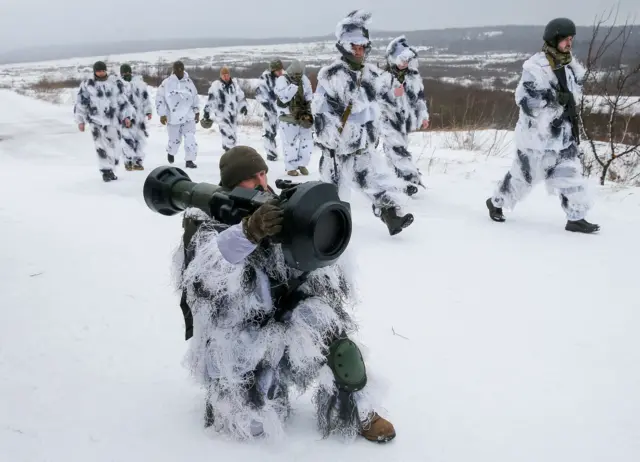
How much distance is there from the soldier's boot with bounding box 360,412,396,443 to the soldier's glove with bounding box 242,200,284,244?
97 centimetres

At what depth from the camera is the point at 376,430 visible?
213cm

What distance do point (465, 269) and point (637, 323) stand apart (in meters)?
1.20

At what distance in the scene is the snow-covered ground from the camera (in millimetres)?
2141

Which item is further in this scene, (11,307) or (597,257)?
(597,257)

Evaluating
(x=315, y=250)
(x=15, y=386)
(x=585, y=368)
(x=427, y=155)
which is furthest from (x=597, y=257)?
(x=427, y=155)

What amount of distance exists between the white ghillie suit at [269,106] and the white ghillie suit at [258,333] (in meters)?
7.63

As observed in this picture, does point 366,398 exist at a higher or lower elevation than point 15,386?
higher

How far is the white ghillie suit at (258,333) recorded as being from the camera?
1918 mm

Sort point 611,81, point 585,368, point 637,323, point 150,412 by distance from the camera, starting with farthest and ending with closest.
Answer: point 611,81 < point 637,323 < point 585,368 < point 150,412

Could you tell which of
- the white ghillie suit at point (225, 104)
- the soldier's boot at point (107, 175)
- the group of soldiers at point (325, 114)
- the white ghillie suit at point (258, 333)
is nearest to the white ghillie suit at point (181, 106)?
the group of soldiers at point (325, 114)

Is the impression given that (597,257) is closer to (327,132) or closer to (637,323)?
(637,323)

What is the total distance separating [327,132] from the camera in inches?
177

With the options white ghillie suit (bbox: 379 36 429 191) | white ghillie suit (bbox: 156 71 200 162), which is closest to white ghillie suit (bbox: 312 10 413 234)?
white ghillie suit (bbox: 379 36 429 191)

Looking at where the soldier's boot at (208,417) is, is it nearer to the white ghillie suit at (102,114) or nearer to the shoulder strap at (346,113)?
the shoulder strap at (346,113)
